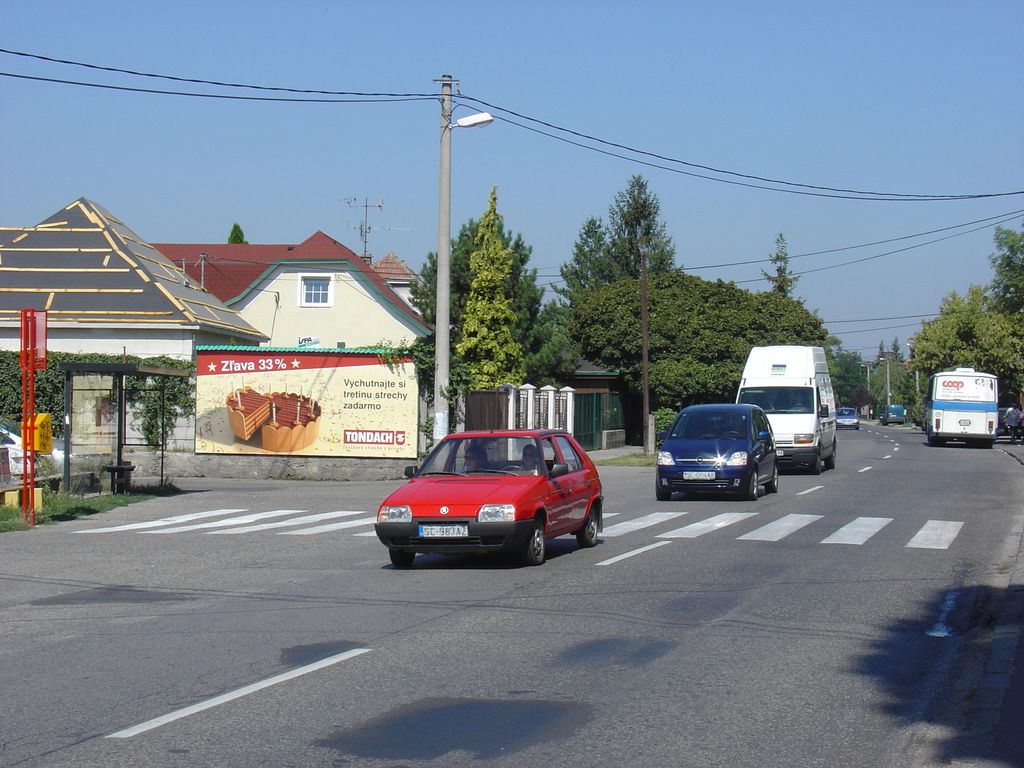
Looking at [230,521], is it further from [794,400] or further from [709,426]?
[794,400]

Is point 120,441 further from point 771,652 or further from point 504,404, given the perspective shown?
point 771,652

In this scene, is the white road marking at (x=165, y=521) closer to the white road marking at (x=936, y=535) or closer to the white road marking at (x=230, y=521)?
the white road marking at (x=230, y=521)

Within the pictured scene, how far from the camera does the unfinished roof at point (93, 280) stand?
105 feet

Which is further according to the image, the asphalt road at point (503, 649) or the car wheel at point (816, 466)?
the car wheel at point (816, 466)

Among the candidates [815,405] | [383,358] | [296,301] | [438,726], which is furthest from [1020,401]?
[438,726]

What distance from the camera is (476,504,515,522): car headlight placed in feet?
40.1

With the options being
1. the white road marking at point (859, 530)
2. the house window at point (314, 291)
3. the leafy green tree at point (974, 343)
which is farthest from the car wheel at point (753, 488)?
the leafy green tree at point (974, 343)

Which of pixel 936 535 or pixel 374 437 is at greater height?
pixel 374 437

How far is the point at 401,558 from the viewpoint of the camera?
503 inches

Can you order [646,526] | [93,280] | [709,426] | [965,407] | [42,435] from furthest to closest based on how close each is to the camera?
[965,407] < [93,280] < [709,426] < [42,435] < [646,526]

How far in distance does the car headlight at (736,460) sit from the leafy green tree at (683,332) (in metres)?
30.7

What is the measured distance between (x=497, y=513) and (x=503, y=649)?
3.78 metres

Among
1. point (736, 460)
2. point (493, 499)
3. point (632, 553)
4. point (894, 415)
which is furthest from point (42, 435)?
point (894, 415)

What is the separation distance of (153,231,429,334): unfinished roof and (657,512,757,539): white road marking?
32.2 metres
